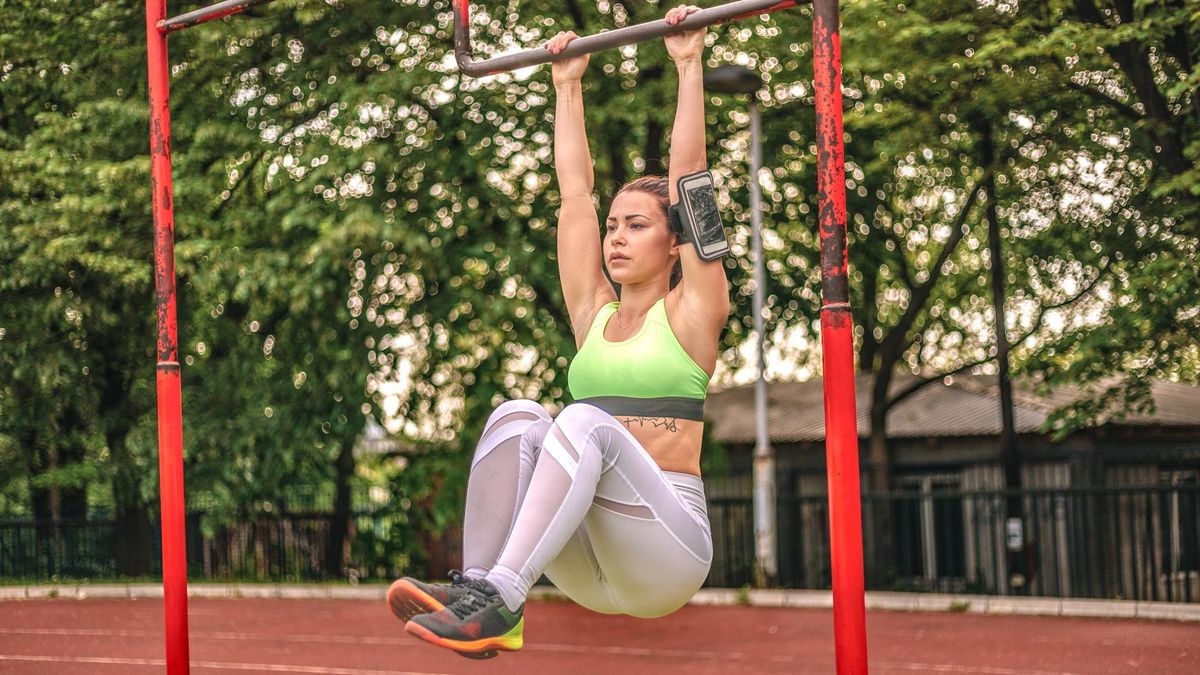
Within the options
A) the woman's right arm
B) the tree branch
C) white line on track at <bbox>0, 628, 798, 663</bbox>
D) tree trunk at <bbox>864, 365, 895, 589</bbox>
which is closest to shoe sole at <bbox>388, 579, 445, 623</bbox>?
the woman's right arm

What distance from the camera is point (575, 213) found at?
14.8 feet

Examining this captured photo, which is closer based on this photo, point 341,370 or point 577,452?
point 577,452

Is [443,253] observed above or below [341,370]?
above

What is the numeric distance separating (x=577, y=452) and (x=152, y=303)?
1666 cm

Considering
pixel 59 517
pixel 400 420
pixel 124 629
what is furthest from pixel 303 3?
pixel 59 517

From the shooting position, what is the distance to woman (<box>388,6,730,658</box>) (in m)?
3.69

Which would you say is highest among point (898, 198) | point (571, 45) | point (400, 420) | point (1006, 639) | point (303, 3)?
point (303, 3)

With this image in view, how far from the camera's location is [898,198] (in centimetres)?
2091

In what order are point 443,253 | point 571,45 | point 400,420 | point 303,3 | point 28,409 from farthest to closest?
point 28,409, point 400,420, point 443,253, point 303,3, point 571,45

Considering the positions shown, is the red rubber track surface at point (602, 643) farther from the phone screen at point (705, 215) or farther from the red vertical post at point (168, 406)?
the phone screen at point (705, 215)

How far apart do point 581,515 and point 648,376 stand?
609 millimetres

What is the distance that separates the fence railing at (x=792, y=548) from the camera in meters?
17.7

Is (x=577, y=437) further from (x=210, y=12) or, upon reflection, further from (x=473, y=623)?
(x=210, y=12)

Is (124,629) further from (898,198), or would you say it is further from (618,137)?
(898,198)
